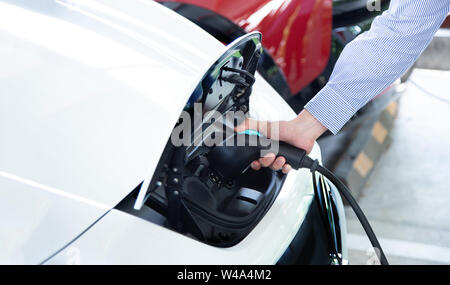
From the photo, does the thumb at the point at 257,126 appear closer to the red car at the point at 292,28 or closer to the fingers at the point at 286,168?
the fingers at the point at 286,168

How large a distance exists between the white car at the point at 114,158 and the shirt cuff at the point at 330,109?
21cm

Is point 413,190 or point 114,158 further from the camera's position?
point 413,190

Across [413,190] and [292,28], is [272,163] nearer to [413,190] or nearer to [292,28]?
[292,28]

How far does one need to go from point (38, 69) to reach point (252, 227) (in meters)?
0.52

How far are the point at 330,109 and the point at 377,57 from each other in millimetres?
165

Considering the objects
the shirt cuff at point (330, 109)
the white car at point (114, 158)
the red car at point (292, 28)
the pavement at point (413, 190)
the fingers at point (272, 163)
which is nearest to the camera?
the white car at point (114, 158)

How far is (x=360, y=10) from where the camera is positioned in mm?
2467

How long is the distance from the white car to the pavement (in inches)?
46.6

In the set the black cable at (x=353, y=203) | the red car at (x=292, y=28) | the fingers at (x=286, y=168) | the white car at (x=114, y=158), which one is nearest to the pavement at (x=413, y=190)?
the red car at (x=292, y=28)

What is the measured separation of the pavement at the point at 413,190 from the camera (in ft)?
8.11

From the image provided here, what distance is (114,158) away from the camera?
3.77ft

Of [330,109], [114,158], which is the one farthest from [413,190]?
[114,158]

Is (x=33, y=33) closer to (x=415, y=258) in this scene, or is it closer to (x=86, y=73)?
(x=86, y=73)
